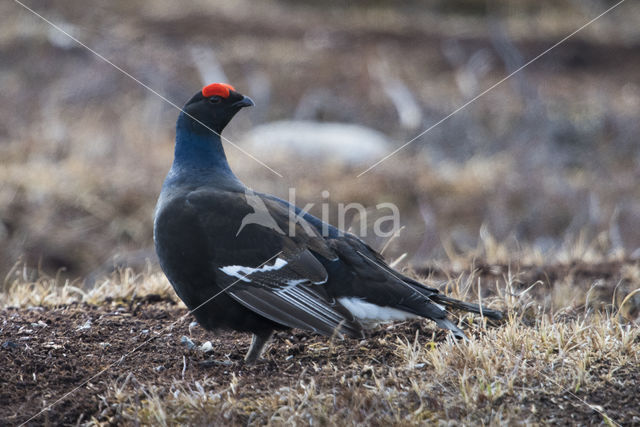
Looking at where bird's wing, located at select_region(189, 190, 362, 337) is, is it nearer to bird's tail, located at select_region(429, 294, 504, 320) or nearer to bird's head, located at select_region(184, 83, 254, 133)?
bird's tail, located at select_region(429, 294, 504, 320)

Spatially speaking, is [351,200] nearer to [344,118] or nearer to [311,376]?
[344,118]

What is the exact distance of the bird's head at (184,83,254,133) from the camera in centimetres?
450

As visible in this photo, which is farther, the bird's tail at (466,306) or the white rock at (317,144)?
the white rock at (317,144)

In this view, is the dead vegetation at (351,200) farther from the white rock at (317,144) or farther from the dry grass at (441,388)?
the white rock at (317,144)

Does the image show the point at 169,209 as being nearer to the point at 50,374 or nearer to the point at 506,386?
the point at 50,374

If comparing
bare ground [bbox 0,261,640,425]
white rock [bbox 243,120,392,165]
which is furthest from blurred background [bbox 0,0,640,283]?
bare ground [bbox 0,261,640,425]

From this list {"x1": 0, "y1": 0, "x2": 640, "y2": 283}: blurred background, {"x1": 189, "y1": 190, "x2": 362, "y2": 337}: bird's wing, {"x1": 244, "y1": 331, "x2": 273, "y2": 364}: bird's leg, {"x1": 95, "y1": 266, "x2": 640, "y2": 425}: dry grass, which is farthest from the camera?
{"x1": 0, "y1": 0, "x2": 640, "y2": 283}: blurred background

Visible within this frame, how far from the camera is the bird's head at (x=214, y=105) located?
4.50 m

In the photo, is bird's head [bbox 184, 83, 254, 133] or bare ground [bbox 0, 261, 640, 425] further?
bird's head [bbox 184, 83, 254, 133]

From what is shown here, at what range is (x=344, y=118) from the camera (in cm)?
1347

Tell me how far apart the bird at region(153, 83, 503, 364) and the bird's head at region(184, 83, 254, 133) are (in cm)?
73

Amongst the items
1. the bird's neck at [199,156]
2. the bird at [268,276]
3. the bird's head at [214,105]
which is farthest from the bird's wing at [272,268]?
the bird's head at [214,105]

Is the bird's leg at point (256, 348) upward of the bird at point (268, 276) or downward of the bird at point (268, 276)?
downward

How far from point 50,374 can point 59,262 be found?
515 cm
